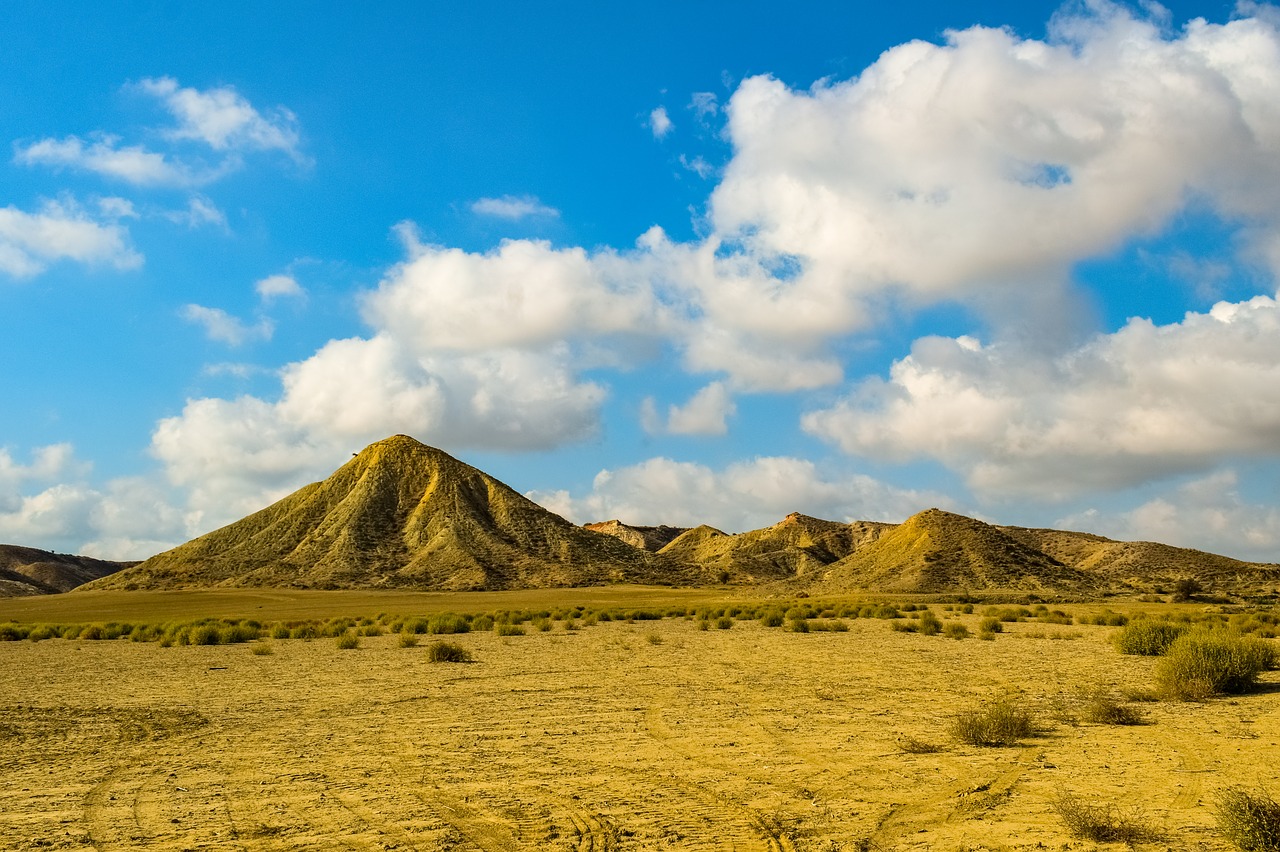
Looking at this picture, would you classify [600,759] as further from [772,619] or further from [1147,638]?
[772,619]

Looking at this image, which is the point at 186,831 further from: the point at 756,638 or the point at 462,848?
the point at 756,638

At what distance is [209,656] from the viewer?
31078 millimetres

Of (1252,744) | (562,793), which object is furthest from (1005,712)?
(562,793)

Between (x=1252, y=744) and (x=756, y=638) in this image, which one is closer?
(x=1252, y=744)

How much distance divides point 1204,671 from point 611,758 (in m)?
11.5

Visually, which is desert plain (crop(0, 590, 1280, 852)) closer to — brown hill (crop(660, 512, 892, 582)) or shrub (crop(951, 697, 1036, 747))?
shrub (crop(951, 697, 1036, 747))

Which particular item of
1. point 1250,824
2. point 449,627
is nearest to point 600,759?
point 1250,824

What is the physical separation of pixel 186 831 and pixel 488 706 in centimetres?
872

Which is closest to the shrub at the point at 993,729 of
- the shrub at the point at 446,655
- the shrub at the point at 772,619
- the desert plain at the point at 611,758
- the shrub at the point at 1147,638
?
the desert plain at the point at 611,758

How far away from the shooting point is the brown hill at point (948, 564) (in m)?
81.2

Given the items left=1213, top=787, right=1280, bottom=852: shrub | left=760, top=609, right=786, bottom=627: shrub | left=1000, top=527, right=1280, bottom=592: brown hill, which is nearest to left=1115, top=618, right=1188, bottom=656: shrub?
left=760, top=609, right=786, bottom=627: shrub

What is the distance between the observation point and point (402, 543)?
132 meters

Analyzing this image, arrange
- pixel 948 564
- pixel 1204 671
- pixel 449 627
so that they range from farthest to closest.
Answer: pixel 948 564 → pixel 449 627 → pixel 1204 671

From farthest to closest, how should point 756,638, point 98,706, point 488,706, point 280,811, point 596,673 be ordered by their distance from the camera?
1. point 756,638
2. point 596,673
3. point 98,706
4. point 488,706
5. point 280,811
